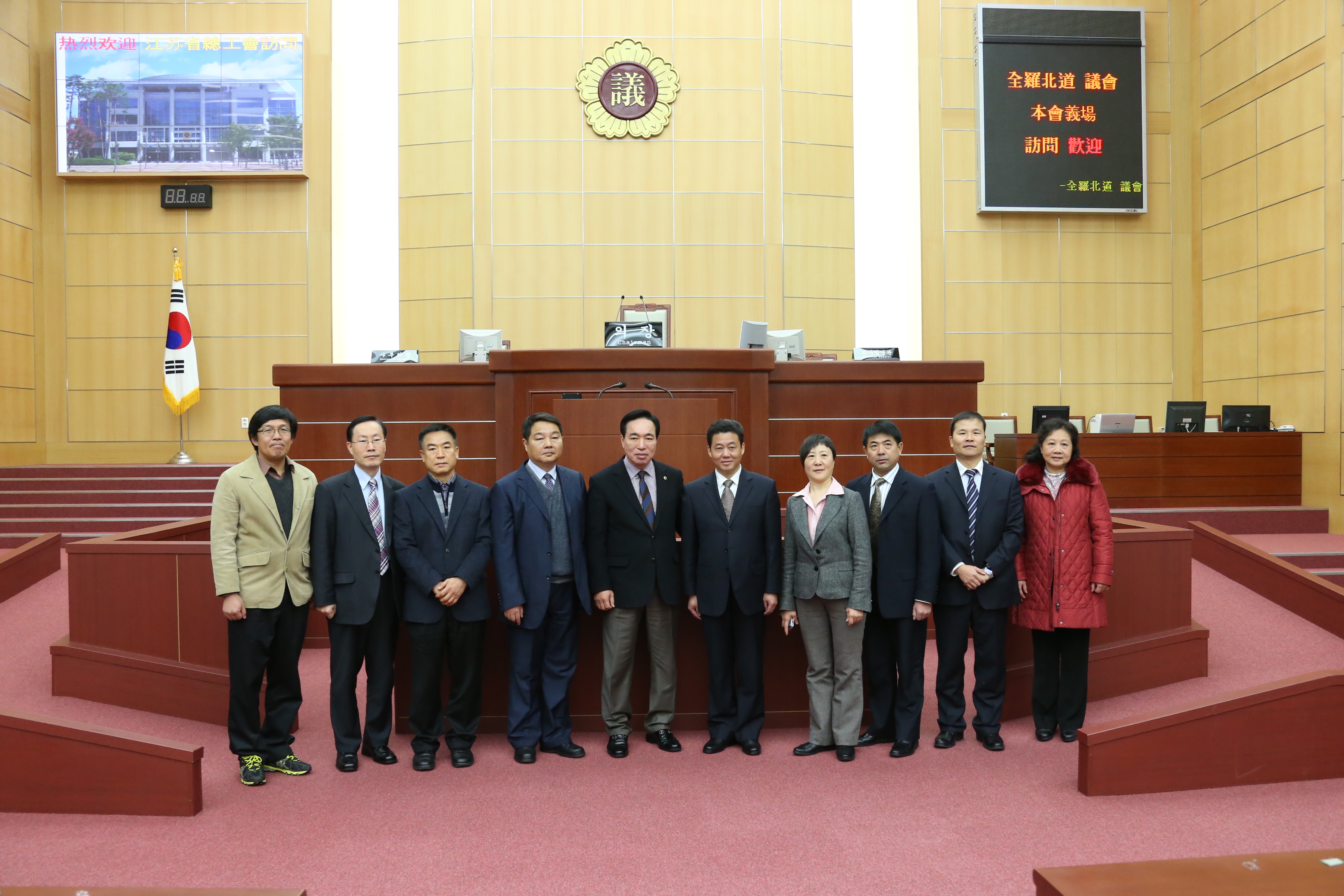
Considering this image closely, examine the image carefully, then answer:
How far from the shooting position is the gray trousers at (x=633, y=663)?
3.67 m

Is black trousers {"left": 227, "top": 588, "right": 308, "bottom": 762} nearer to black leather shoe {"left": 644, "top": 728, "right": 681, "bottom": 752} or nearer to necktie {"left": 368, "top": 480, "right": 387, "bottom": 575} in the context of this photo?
necktie {"left": 368, "top": 480, "right": 387, "bottom": 575}

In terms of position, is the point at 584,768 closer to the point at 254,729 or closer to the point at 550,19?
the point at 254,729

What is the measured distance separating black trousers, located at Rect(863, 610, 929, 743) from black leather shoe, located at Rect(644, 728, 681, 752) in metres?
0.79

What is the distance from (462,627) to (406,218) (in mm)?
7452

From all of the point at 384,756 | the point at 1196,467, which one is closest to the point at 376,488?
the point at 384,756

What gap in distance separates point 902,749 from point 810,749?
1.15ft

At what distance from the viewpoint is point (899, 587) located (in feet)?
12.0

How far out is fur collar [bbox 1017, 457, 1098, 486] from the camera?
3.74 meters

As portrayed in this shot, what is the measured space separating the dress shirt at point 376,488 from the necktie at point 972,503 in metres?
2.29

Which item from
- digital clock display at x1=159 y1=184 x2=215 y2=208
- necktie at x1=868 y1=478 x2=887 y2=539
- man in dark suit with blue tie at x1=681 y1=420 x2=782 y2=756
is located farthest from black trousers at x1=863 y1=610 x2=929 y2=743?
digital clock display at x1=159 y1=184 x2=215 y2=208

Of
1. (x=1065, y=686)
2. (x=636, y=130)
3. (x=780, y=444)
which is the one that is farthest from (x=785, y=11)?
(x=1065, y=686)

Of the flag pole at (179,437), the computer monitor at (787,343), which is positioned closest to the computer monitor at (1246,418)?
the computer monitor at (787,343)

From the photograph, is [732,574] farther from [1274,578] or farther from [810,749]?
[1274,578]

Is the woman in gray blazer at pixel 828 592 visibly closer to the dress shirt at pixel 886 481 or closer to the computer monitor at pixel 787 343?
the dress shirt at pixel 886 481
